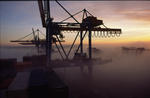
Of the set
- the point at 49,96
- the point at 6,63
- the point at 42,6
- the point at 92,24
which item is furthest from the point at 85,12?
the point at 6,63

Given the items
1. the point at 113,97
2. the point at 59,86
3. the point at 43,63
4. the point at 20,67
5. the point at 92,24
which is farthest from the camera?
the point at 43,63

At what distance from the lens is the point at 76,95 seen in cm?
1320

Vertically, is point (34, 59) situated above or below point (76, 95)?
above

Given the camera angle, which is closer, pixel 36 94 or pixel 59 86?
pixel 36 94

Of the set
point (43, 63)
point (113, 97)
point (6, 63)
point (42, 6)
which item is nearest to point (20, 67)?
point (6, 63)

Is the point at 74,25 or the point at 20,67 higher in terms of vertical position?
the point at 74,25

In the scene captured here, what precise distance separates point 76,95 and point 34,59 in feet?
59.6

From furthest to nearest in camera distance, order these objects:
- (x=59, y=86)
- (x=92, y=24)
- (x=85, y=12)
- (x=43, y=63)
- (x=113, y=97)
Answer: (x=43, y=63), (x=85, y=12), (x=92, y=24), (x=113, y=97), (x=59, y=86)

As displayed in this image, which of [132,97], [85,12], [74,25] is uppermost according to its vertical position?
[85,12]

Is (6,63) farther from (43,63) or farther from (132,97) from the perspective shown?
(132,97)

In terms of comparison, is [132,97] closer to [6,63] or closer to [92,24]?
[92,24]


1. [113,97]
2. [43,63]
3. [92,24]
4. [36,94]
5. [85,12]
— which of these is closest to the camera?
[36,94]

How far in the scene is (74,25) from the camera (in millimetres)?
20500

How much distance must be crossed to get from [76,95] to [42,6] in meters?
16.7
